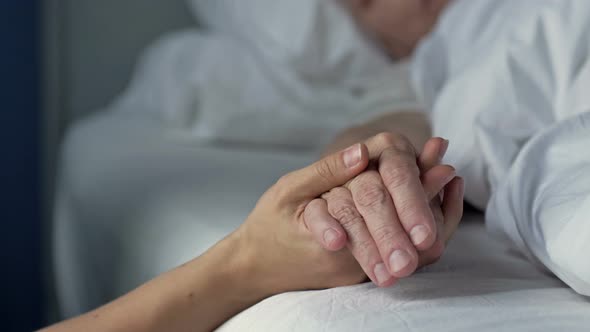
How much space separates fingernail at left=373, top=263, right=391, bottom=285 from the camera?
0.45 m

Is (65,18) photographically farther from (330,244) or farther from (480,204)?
(330,244)

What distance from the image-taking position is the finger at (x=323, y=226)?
47 cm

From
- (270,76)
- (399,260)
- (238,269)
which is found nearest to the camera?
(399,260)

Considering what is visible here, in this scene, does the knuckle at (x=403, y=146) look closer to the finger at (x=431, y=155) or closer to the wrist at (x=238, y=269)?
the finger at (x=431, y=155)

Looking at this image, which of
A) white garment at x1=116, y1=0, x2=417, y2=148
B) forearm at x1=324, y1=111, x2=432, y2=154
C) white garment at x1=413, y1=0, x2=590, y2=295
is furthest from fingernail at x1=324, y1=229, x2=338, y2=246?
white garment at x1=116, y1=0, x2=417, y2=148

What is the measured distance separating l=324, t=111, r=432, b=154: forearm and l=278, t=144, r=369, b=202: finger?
0.26m

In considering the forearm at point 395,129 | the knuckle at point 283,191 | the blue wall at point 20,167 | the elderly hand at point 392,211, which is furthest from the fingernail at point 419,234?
the blue wall at point 20,167

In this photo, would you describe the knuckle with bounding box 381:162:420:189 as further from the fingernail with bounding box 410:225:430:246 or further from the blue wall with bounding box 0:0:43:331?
the blue wall with bounding box 0:0:43:331

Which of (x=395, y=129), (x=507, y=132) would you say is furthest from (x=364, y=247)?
(x=395, y=129)

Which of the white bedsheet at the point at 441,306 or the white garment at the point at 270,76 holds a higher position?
the white garment at the point at 270,76

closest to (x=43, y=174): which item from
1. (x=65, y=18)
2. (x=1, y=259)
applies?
(x=1, y=259)

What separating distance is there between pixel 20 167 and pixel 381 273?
1.27 m

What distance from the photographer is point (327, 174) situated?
1.67ft

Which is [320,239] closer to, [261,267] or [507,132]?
[261,267]
